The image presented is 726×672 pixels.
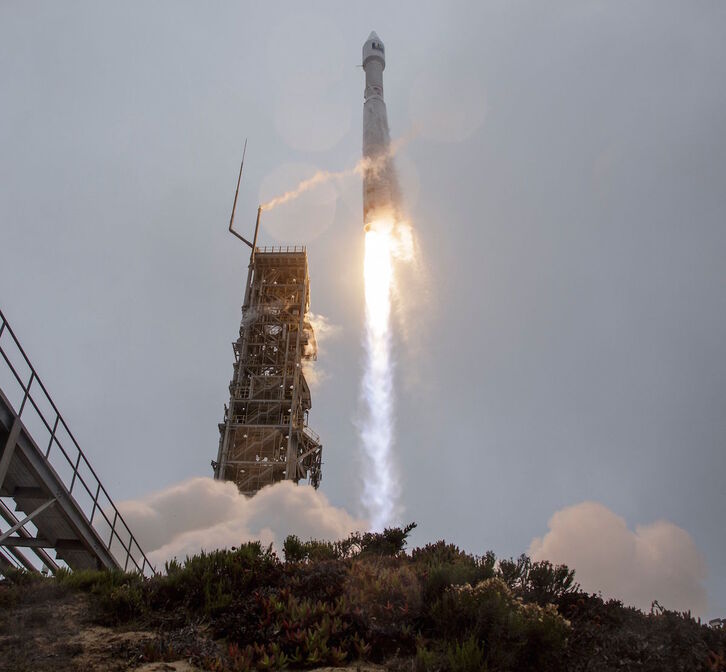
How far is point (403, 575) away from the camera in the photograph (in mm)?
14602

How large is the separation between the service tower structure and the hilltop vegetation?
43.4 metres

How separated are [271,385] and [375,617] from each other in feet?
166

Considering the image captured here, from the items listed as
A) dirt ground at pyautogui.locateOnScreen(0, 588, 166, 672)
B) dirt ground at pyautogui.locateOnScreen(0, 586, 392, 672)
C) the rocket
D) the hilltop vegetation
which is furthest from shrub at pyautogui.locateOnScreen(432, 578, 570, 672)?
the rocket

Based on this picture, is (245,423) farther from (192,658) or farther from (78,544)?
(192,658)

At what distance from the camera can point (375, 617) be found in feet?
41.8

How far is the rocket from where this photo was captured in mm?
54375

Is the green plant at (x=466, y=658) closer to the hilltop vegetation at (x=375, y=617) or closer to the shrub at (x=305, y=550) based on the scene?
the hilltop vegetation at (x=375, y=617)

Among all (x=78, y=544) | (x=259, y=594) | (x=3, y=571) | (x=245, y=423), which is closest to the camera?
(x=259, y=594)

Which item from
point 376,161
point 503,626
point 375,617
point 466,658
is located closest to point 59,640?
point 375,617

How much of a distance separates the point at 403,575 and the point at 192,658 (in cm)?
483

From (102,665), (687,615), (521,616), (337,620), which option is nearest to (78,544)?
(102,665)

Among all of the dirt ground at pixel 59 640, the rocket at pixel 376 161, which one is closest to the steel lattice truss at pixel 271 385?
the rocket at pixel 376 161

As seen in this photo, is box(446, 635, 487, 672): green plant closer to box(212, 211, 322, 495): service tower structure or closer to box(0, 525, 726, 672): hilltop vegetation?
box(0, 525, 726, 672): hilltop vegetation

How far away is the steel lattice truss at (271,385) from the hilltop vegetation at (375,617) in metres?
43.4
